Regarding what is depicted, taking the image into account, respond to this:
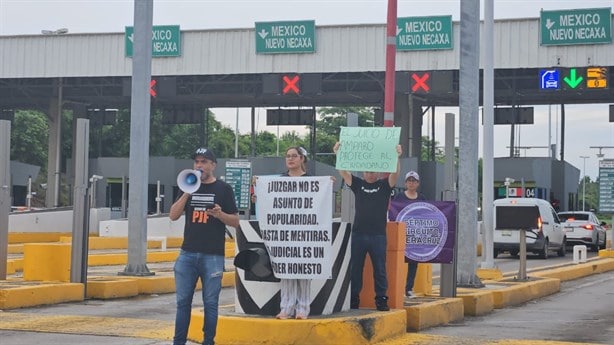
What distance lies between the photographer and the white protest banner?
32.2 feet

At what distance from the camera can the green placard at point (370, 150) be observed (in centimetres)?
1080

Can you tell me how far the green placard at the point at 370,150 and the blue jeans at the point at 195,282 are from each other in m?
2.23

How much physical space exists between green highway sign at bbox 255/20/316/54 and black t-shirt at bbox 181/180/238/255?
31.4 meters

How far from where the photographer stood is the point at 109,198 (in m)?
52.5

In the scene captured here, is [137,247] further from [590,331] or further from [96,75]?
[96,75]

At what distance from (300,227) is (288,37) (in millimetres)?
30984

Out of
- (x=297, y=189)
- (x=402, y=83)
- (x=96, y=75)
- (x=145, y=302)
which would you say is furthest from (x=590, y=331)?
(x=96, y=75)

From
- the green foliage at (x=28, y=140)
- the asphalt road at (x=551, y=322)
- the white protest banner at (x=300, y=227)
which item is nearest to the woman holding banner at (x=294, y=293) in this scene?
the white protest banner at (x=300, y=227)

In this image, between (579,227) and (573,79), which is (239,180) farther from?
(573,79)

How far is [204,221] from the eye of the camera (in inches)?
358

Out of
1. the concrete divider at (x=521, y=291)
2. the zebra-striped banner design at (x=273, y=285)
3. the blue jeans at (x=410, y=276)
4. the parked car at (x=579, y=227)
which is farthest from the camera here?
the parked car at (x=579, y=227)

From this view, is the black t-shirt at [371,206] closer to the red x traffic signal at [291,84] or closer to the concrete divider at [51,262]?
the concrete divider at [51,262]

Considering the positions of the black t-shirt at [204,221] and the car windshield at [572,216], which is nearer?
the black t-shirt at [204,221]

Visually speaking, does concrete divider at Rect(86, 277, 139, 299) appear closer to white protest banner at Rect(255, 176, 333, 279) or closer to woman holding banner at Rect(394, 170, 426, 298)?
woman holding banner at Rect(394, 170, 426, 298)
